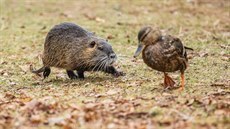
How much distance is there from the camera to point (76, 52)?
798cm

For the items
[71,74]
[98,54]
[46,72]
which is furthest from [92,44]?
[46,72]

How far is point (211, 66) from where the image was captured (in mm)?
8359

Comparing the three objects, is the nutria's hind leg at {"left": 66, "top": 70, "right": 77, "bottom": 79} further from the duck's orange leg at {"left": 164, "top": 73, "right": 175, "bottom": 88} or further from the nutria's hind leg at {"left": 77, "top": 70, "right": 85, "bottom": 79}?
the duck's orange leg at {"left": 164, "top": 73, "right": 175, "bottom": 88}

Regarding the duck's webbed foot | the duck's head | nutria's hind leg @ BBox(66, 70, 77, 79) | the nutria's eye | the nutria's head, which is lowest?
nutria's hind leg @ BBox(66, 70, 77, 79)

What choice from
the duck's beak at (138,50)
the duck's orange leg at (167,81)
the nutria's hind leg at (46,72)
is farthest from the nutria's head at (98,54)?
the duck's beak at (138,50)

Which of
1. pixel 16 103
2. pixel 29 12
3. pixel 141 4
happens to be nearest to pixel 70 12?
pixel 29 12

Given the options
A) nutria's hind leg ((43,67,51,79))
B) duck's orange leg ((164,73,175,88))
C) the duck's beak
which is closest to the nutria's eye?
nutria's hind leg ((43,67,51,79))

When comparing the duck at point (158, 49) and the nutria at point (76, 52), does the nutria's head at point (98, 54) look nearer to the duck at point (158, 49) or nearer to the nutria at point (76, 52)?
the nutria at point (76, 52)

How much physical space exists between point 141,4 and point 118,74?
820cm

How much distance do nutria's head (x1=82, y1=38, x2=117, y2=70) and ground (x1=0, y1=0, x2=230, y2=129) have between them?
22 centimetres

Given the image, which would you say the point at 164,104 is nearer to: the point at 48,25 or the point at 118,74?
the point at 118,74

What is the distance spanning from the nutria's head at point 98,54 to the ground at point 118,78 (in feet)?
0.72

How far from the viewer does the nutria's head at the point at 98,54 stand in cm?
774

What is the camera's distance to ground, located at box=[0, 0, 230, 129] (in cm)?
510
